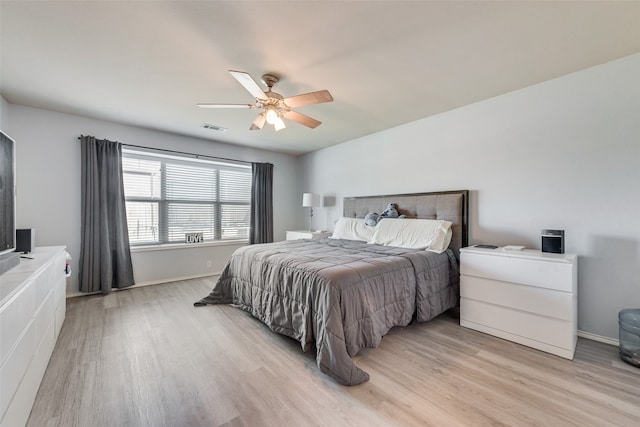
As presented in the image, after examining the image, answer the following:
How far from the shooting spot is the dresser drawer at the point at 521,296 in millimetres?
2006

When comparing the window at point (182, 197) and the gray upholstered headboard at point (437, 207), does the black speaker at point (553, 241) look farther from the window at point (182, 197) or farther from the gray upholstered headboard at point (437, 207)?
the window at point (182, 197)

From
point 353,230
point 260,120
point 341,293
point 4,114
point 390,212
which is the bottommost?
point 341,293

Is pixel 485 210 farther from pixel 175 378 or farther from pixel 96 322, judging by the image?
pixel 96 322

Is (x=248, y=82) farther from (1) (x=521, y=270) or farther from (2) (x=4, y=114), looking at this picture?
(2) (x=4, y=114)

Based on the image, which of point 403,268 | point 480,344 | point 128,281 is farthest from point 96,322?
point 480,344

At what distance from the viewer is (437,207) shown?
324 centimetres

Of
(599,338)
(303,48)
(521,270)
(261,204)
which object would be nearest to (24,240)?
(303,48)

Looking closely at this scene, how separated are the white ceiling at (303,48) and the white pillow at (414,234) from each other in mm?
1403

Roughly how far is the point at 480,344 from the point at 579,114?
2228 mm

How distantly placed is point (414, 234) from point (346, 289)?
157cm

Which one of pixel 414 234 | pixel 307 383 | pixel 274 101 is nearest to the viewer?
pixel 307 383

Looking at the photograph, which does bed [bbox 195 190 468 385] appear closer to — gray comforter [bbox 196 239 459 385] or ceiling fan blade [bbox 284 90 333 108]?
gray comforter [bbox 196 239 459 385]

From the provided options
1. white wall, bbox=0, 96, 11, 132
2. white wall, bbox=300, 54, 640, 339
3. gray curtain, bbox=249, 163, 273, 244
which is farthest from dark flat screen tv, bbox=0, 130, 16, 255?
white wall, bbox=300, 54, 640, 339

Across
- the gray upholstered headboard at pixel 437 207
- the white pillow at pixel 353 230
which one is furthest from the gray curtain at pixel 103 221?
the gray upholstered headboard at pixel 437 207
